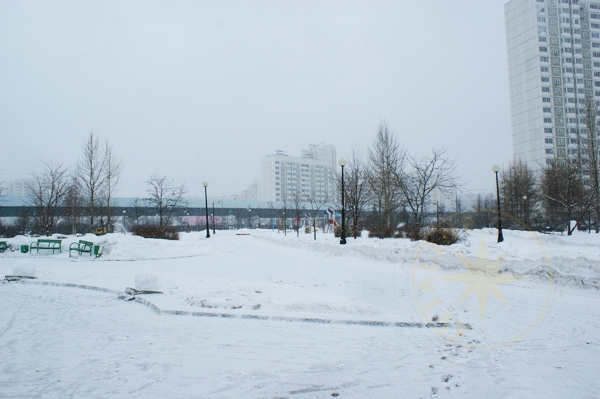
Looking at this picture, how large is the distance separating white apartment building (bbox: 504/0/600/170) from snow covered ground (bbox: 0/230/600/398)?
89.1 m

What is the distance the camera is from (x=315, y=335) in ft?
19.1

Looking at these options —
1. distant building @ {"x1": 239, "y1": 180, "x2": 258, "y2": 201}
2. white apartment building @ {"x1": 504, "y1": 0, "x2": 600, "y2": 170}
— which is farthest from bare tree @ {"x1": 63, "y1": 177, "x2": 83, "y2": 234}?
distant building @ {"x1": 239, "y1": 180, "x2": 258, "y2": 201}

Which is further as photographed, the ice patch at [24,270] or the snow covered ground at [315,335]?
the ice patch at [24,270]

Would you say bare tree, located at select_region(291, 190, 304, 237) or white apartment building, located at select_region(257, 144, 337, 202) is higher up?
white apartment building, located at select_region(257, 144, 337, 202)

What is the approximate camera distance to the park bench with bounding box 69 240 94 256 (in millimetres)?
18983

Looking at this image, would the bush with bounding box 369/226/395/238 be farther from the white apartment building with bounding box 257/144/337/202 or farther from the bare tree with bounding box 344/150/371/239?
the white apartment building with bounding box 257/144/337/202

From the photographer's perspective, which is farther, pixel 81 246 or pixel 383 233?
pixel 383 233

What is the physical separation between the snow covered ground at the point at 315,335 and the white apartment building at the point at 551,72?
89.1 meters

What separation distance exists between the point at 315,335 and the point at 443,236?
511 inches

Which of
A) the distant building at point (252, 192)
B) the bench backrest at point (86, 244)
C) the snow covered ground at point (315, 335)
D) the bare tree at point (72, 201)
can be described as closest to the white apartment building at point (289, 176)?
the distant building at point (252, 192)

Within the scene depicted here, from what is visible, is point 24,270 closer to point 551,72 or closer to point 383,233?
point 383,233

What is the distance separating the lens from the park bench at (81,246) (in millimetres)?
18983

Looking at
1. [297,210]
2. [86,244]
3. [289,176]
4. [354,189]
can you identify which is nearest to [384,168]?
[354,189]

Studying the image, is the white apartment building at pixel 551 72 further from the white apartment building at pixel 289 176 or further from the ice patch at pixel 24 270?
the ice patch at pixel 24 270
